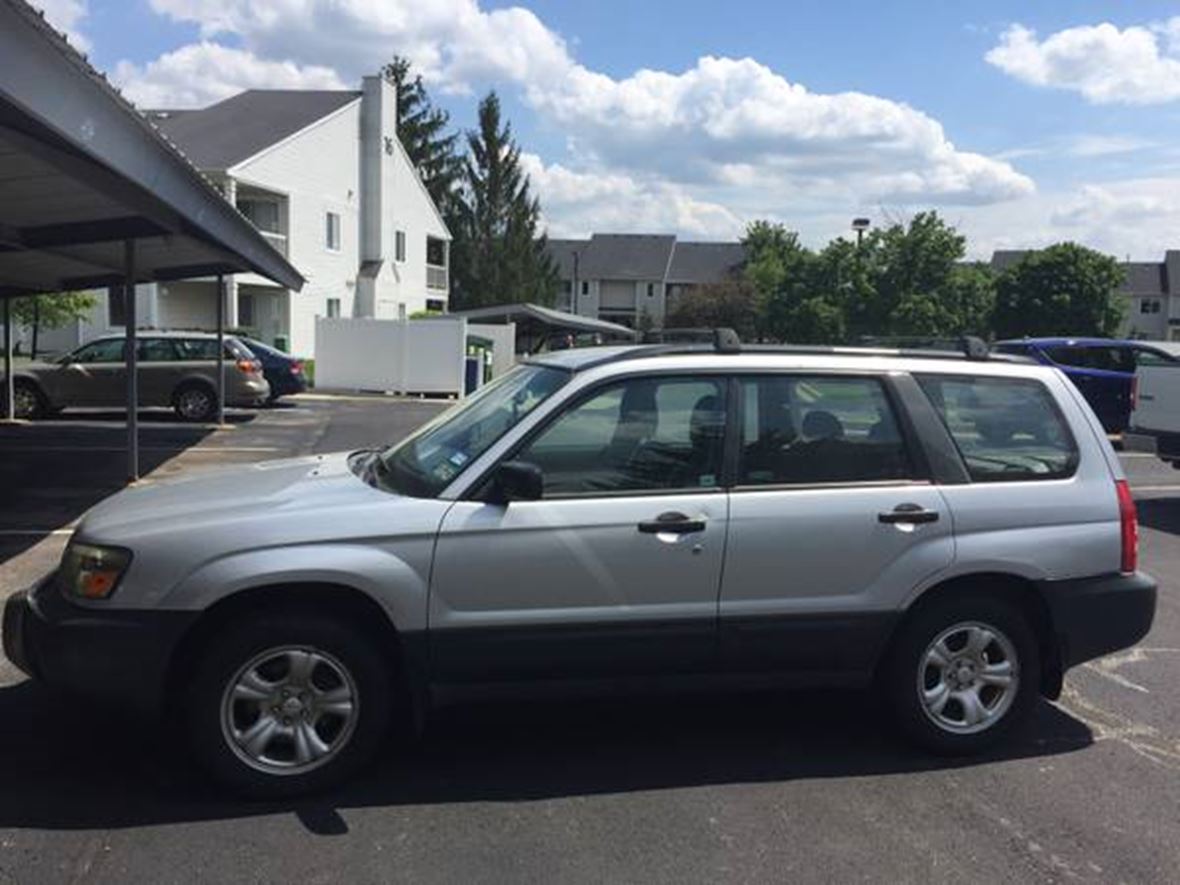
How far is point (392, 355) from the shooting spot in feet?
96.7

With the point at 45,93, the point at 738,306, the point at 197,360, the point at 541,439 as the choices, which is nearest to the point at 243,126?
the point at 197,360

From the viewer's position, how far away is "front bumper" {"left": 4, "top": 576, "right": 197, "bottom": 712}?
402cm

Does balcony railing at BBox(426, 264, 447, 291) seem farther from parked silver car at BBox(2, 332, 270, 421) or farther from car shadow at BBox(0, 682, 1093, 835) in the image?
car shadow at BBox(0, 682, 1093, 835)

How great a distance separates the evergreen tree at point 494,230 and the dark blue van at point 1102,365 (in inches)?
1977

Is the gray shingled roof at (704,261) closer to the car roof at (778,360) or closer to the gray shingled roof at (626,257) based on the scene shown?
the gray shingled roof at (626,257)

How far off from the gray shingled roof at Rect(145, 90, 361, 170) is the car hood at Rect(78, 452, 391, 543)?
34103mm

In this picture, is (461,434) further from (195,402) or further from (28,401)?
(28,401)

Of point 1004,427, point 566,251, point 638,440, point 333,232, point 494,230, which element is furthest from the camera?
point 566,251

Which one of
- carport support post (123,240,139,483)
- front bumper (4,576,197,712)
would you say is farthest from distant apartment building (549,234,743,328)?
front bumper (4,576,197,712)

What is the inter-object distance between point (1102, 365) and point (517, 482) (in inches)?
717

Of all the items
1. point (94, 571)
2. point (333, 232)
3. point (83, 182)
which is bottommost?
point (94, 571)

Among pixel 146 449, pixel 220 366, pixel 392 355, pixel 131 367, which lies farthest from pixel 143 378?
pixel 392 355

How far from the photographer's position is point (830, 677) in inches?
182

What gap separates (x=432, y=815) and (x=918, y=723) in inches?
79.8
